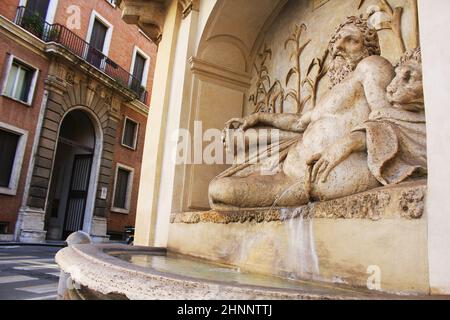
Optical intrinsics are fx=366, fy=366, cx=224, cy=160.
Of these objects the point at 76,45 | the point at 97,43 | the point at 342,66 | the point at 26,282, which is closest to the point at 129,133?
the point at 97,43

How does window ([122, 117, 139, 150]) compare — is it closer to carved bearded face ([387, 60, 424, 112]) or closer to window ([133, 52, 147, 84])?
window ([133, 52, 147, 84])

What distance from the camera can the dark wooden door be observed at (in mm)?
14305

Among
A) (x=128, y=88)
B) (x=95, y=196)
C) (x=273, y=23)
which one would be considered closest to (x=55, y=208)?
(x=95, y=196)

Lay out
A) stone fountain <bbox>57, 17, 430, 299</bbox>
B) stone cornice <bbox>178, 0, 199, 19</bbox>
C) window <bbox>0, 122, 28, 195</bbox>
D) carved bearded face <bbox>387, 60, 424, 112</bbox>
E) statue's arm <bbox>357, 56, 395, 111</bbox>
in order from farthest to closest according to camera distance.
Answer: window <bbox>0, 122, 28, 195</bbox> → stone cornice <bbox>178, 0, 199, 19</bbox> → statue's arm <bbox>357, 56, 395, 111</bbox> → carved bearded face <bbox>387, 60, 424, 112</bbox> → stone fountain <bbox>57, 17, 430, 299</bbox>

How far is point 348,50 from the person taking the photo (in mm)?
2588

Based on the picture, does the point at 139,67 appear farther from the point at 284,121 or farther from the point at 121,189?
the point at 284,121

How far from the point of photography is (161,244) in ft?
12.6

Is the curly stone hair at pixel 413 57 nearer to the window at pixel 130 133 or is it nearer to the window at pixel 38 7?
the window at pixel 38 7

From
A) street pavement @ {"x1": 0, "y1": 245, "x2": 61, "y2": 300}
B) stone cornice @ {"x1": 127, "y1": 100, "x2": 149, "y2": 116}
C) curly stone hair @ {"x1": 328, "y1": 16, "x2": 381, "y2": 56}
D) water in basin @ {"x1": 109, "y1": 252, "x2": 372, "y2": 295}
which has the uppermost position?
stone cornice @ {"x1": 127, "y1": 100, "x2": 149, "y2": 116}

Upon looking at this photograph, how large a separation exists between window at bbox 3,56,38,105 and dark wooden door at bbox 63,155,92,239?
3.78 metres

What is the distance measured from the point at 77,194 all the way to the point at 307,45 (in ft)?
42.6

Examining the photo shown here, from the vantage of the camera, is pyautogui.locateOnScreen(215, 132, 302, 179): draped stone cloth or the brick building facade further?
the brick building facade

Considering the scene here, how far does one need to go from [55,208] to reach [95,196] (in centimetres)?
233

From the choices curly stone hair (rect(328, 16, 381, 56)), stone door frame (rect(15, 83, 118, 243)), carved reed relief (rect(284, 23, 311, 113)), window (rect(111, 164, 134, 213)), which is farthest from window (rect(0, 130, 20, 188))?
curly stone hair (rect(328, 16, 381, 56))
